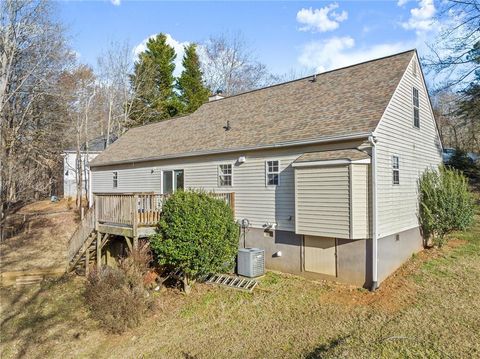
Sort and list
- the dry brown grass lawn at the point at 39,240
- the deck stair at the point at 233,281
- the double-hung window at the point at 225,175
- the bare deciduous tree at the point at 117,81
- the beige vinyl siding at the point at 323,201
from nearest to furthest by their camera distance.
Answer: the beige vinyl siding at the point at 323,201, the deck stair at the point at 233,281, the double-hung window at the point at 225,175, the dry brown grass lawn at the point at 39,240, the bare deciduous tree at the point at 117,81

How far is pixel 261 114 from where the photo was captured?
1316 centimetres

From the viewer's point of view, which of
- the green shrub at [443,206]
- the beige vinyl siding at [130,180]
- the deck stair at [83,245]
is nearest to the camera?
the green shrub at [443,206]

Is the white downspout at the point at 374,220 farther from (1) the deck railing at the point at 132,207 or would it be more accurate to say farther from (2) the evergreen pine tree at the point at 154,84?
(2) the evergreen pine tree at the point at 154,84

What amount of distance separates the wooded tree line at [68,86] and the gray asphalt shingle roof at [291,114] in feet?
21.0

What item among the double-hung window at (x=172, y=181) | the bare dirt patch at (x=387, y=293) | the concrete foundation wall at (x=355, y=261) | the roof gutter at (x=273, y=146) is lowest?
the bare dirt patch at (x=387, y=293)

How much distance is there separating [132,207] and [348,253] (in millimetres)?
6414

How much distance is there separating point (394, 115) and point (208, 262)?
22.1ft

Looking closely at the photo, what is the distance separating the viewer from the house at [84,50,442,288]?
8.91 metres

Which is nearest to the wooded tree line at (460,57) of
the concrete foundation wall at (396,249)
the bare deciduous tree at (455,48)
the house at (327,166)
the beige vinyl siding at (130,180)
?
the bare deciduous tree at (455,48)

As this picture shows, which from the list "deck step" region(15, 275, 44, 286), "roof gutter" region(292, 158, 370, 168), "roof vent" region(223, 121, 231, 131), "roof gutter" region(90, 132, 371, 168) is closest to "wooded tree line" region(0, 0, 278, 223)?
"deck step" region(15, 275, 44, 286)

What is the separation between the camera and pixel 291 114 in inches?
468

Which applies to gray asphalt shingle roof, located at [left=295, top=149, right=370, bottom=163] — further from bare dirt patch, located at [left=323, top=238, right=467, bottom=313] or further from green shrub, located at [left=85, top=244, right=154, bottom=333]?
green shrub, located at [left=85, top=244, right=154, bottom=333]

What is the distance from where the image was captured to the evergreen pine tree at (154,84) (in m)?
31.7

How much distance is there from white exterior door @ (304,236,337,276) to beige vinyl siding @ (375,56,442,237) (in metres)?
1.36
